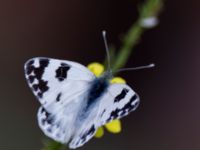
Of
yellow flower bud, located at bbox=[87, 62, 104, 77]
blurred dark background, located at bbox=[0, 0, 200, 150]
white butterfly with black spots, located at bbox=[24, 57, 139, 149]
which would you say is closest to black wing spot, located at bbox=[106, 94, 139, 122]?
white butterfly with black spots, located at bbox=[24, 57, 139, 149]

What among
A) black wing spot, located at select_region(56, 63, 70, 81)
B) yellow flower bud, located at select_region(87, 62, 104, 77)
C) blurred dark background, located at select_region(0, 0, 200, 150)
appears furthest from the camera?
blurred dark background, located at select_region(0, 0, 200, 150)

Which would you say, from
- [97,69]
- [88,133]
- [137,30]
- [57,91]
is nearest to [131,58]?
[97,69]

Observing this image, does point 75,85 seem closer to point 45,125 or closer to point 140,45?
point 45,125

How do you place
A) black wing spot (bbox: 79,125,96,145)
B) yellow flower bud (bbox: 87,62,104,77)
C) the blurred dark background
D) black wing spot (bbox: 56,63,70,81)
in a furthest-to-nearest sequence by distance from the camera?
the blurred dark background, yellow flower bud (bbox: 87,62,104,77), black wing spot (bbox: 56,63,70,81), black wing spot (bbox: 79,125,96,145)

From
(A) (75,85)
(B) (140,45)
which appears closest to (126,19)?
(B) (140,45)

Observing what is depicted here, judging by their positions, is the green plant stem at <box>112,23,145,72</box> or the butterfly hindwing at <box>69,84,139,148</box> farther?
the green plant stem at <box>112,23,145,72</box>

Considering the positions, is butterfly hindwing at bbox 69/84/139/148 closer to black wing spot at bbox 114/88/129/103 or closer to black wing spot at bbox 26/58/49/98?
black wing spot at bbox 114/88/129/103

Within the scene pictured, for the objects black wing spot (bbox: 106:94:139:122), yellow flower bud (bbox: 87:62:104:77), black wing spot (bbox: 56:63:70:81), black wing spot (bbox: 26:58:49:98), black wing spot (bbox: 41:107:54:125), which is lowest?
yellow flower bud (bbox: 87:62:104:77)

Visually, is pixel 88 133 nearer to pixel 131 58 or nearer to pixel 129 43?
pixel 129 43
